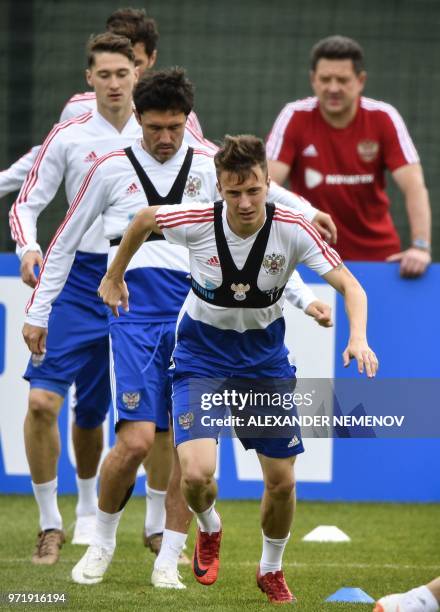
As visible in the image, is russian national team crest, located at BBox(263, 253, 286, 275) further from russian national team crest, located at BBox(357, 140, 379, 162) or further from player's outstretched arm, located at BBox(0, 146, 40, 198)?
russian national team crest, located at BBox(357, 140, 379, 162)

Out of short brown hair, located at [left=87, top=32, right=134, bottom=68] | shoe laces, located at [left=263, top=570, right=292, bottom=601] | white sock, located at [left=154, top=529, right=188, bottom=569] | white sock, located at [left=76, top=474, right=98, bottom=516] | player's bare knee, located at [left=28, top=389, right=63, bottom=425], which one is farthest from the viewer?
white sock, located at [left=76, top=474, right=98, bottom=516]

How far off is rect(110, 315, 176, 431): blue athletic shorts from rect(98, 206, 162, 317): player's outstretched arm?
0.42m

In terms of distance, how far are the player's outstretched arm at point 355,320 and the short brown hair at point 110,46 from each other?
205cm

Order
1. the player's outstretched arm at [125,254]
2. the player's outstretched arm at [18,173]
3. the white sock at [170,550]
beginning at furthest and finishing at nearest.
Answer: the player's outstretched arm at [18,173], the white sock at [170,550], the player's outstretched arm at [125,254]

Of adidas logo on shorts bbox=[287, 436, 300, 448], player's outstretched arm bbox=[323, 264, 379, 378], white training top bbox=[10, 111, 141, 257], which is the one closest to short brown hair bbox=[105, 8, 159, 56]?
white training top bbox=[10, 111, 141, 257]

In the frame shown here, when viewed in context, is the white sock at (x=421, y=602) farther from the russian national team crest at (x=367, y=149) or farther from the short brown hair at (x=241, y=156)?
the russian national team crest at (x=367, y=149)

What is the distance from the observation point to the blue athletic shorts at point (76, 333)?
686 cm

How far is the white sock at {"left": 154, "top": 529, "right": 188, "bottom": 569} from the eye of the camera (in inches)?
240

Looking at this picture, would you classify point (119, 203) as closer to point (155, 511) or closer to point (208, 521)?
point (208, 521)

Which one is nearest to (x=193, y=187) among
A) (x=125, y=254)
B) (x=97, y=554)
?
(x=125, y=254)

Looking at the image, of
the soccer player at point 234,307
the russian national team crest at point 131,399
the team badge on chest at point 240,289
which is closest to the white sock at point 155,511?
the russian national team crest at point 131,399

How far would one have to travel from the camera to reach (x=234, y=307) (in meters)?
5.59

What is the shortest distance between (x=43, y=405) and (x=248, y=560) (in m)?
1.22

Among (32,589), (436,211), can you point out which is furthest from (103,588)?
(436,211)
